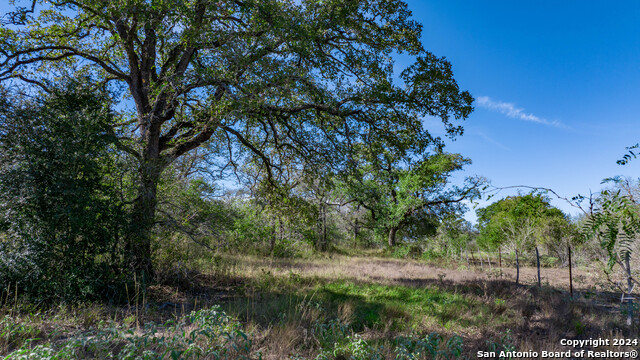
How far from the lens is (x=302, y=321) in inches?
195

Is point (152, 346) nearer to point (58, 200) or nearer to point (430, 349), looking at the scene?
point (430, 349)

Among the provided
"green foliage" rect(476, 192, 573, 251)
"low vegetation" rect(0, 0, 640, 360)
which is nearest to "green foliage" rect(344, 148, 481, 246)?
"green foliage" rect(476, 192, 573, 251)

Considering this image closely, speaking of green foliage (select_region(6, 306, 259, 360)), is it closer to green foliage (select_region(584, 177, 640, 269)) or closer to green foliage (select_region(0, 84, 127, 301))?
green foliage (select_region(0, 84, 127, 301))

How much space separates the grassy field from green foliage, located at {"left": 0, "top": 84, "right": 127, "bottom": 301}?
59 centimetres

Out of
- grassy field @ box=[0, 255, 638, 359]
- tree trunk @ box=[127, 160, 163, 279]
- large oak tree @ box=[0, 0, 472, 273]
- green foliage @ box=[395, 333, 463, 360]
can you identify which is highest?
large oak tree @ box=[0, 0, 472, 273]

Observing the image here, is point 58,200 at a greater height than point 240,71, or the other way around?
point 240,71

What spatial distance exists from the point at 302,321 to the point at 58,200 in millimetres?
4988

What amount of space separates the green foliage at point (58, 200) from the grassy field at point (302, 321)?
59 cm

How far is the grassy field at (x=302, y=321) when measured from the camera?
11.0 feet

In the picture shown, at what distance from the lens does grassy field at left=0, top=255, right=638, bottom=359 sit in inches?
132

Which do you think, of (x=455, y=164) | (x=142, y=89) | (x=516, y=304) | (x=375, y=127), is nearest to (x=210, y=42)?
(x=142, y=89)

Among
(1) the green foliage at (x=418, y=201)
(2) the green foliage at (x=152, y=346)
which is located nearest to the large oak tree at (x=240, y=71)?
(2) the green foliage at (x=152, y=346)

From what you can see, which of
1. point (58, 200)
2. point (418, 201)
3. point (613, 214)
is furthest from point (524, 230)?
point (58, 200)

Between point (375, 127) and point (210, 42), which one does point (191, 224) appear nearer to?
point (210, 42)
